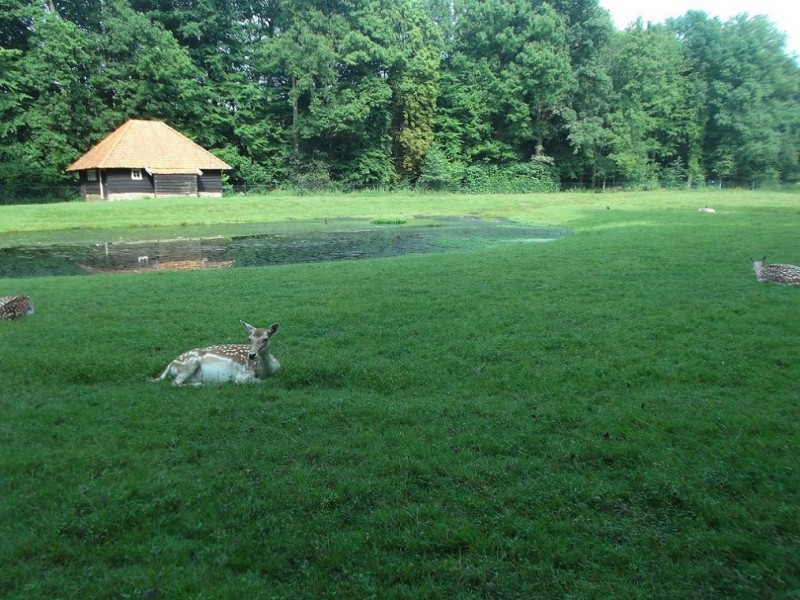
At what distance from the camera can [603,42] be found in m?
66.8

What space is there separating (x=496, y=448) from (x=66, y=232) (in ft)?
96.0

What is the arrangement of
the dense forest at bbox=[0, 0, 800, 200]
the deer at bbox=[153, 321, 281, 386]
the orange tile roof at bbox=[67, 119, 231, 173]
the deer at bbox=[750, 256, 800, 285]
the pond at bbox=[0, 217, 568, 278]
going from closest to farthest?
the deer at bbox=[153, 321, 281, 386] < the deer at bbox=[750, 256, 800, 285] < the pond at bbox=[0, 217, 568, 278] < the orange tile roof at bbox=[67, 119, 231, 173] < the dense forest at bbox=[0, 0, 800, 200]

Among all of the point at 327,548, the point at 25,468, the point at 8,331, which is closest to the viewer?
the point at 327,548

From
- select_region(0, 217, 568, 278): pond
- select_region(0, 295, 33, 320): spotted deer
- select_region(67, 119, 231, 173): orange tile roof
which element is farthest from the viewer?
select_region(67, 119, 231, 173): orange tile roof

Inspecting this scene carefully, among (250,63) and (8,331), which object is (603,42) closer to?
(250,63)

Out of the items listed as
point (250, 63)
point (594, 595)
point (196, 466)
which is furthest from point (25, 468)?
point (250, 63)

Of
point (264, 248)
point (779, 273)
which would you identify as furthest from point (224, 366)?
point (264, 248)

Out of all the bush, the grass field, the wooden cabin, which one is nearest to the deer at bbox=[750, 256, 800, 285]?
the grass field

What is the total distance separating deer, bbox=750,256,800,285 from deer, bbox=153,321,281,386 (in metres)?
10.0

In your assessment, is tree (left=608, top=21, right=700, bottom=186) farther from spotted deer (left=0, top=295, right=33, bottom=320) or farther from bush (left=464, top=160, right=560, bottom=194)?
spotted deer (left=0, top=295, right=33, bottom=320)

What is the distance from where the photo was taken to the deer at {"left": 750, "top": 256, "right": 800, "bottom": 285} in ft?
38.8

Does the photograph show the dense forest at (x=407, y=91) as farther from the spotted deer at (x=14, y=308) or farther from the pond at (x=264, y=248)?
the spotted deer at (x=14, y=308)

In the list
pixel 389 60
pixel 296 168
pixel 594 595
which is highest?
pixel 389 60

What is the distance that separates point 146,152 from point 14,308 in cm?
3835
